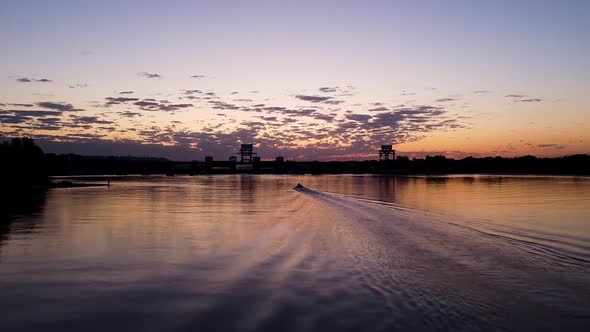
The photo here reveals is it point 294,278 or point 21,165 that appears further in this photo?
point 21,165

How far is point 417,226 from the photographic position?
23.7m

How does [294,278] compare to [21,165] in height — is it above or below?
below

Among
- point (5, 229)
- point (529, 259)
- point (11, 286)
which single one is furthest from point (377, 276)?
point (5, 229)

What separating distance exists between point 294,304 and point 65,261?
341 inches

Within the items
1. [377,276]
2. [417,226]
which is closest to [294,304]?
[377,276]

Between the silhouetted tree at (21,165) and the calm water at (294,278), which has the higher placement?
the silhouetted tree at (21,165)

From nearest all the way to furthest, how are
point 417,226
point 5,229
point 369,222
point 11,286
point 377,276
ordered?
point 11,286 → point 377,276 → point 5,229 → point 417,226 → point 369,222

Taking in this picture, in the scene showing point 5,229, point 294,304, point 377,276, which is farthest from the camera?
point 5,229

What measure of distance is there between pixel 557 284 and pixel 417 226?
41.6 feet

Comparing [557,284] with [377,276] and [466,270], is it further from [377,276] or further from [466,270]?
[377,276]

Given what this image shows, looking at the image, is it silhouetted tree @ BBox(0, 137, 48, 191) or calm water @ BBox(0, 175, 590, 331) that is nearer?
calm water @ BBox(0, 175, 590, 331)

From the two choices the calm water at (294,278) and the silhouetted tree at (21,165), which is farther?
the silhouetted tree at (21,165)

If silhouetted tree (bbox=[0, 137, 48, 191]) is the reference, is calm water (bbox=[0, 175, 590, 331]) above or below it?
below

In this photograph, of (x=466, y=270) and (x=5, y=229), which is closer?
(x=466, y=270)
